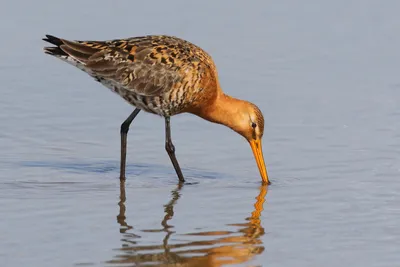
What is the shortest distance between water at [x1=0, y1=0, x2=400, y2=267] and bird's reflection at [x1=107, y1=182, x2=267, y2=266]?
2cm

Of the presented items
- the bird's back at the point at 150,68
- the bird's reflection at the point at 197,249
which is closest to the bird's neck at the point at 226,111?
the bird's back at the point at 150,68

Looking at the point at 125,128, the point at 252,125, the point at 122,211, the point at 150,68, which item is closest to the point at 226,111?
the point at 252,125

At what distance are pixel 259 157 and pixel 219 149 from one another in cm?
74

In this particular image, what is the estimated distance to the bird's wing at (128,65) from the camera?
34.2 feet

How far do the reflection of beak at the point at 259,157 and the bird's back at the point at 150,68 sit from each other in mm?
655

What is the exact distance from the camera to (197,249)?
7.85 meters

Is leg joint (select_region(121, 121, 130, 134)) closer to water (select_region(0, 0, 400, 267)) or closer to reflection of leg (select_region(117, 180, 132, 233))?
water (select_region(0, 0, 400, 267))

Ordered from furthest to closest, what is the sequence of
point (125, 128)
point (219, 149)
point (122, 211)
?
1. point (219, 149)
2. point (125, 128)
3. point (122, 211)

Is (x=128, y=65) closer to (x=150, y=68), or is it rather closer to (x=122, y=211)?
(x=150, y=68)

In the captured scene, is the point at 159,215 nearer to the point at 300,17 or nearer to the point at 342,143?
the point at 342,143

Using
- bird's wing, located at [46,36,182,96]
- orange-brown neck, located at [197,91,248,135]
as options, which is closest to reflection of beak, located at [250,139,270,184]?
orange-brown neck, located at [197,91,248,135]

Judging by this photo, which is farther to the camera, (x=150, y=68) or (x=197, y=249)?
(x=150, y=68)

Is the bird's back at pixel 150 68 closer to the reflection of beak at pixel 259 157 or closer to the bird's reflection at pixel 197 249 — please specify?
the reflection of beak at pixel 259 157

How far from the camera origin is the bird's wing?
34.2ft
